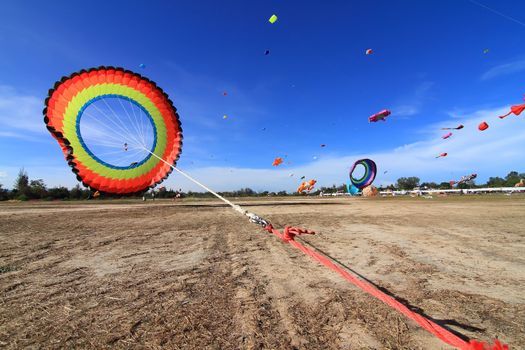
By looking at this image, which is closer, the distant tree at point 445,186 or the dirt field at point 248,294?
the dirt field at point 248,294

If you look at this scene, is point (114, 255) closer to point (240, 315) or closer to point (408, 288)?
point (240, 315)

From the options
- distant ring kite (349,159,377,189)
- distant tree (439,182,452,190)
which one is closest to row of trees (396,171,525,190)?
distant tree (439,182,452,190)

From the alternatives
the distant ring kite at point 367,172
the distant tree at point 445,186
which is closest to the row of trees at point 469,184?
the distant tree at point 445,186

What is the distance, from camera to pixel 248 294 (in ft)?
15.3

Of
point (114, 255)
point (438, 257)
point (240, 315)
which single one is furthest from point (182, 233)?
point (438, 257)

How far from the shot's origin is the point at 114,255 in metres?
7.41

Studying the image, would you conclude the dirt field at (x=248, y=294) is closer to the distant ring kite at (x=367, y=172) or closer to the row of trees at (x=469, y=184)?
the distant ring kite at (x=367, y=172)

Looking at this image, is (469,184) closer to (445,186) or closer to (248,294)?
(445,186)

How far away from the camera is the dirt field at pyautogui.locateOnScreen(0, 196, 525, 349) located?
335 centimetres

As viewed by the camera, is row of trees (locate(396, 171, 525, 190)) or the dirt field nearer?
the dirt field

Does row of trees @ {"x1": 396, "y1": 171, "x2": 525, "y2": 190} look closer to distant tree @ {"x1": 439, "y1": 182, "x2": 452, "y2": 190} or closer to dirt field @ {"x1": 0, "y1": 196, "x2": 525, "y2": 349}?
distant tree @ {"x1": 439, "y1": 182, "x2": 452, "y2": 190}

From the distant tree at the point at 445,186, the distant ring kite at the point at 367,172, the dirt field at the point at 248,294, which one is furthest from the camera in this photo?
the distant tree at the point at 445,186

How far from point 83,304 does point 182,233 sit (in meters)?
6.48

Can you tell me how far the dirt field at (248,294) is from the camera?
3.35 metres
